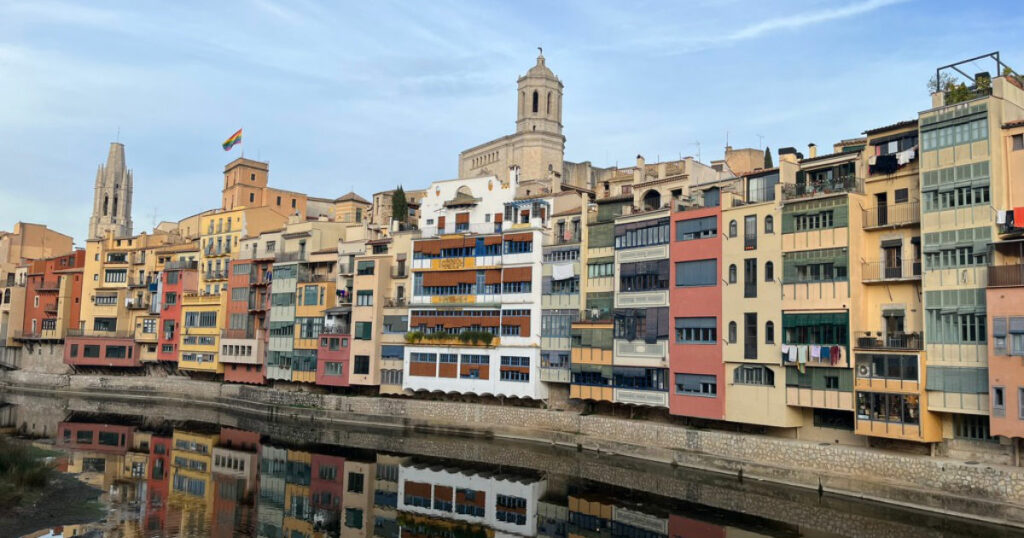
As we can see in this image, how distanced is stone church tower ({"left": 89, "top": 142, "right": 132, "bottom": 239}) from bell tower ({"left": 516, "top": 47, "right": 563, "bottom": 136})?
8154 cm

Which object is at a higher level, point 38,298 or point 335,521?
point 38,298

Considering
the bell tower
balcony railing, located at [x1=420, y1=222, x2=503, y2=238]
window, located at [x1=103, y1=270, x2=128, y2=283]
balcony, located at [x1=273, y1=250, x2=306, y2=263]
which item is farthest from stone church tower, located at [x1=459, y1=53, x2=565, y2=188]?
window, located at [x1=103, y1=270, x2=128, y2=283]

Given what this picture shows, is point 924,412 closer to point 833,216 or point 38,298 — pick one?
point 833,216

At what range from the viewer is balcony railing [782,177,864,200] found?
124ft

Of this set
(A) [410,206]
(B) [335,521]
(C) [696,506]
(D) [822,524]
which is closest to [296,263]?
(A) [410,206]

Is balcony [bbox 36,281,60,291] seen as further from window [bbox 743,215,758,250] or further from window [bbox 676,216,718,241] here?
window [bbox 743,215,758,250]

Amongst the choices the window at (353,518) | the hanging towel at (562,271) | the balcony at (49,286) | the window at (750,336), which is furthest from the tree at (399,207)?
the balcony at (49,286)

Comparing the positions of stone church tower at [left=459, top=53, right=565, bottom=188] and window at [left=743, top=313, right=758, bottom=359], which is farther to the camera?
stone church tower at [left=459, top=53, right=565, bottom=188]

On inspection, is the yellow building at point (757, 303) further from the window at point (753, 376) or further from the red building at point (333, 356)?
the red building at point (333, 356)

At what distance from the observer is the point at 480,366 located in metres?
54.2

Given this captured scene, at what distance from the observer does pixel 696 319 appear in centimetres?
4341

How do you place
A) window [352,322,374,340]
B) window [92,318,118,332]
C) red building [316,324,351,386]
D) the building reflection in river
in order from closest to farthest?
the building reflection in river → window [352,322,374,340] → red building [316,324,351,386] → window [92,318,118,332]

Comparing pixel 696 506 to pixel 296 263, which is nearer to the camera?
pixel 696 506

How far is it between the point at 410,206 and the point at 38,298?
4702 centimetres
